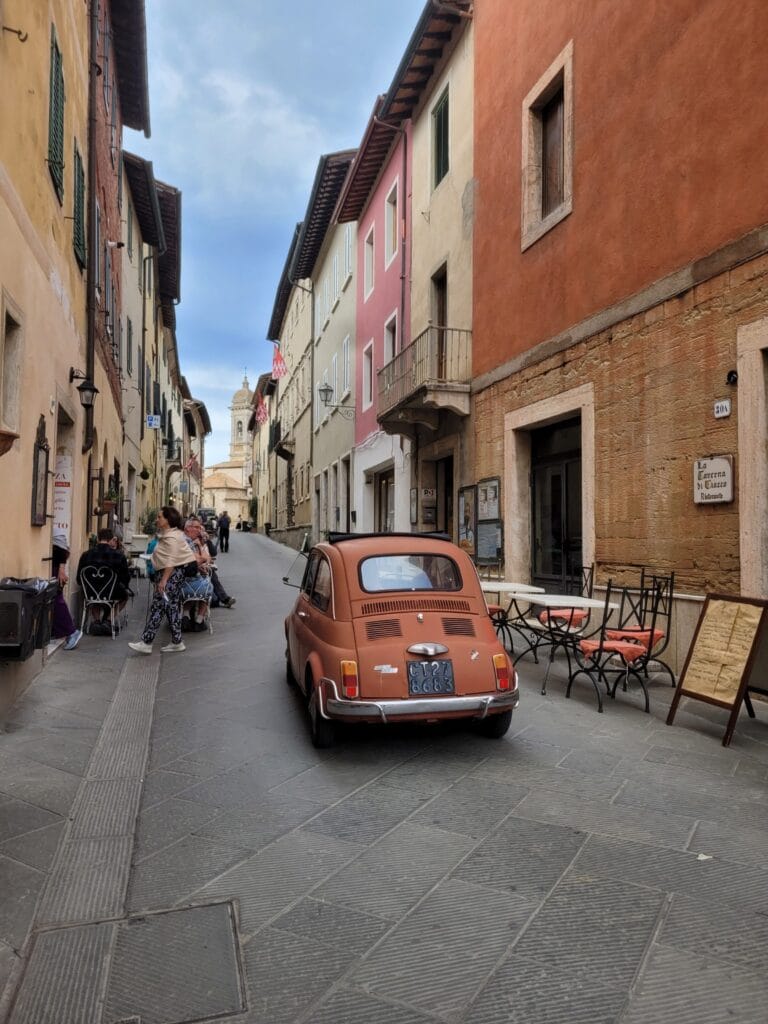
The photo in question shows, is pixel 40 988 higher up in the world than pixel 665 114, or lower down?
lower down

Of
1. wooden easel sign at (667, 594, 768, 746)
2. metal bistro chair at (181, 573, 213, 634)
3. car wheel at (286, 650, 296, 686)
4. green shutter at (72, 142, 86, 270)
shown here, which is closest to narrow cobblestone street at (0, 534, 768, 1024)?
wooden easel sign at (667, 594, 768, 746)

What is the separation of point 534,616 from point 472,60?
32.5 ft

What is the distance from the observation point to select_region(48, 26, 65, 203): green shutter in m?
7.53

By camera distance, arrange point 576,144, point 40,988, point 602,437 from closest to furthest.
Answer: point 40,988 < point 602,437 < point 576,144

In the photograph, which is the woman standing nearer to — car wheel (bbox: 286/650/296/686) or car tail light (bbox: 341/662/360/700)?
car wheel (bbox: 286/650/296/686)

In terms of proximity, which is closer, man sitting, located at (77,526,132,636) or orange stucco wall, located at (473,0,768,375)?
orange stucco wall, located at (473,0,768,375)

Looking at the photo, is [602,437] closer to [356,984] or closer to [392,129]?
[356,984]

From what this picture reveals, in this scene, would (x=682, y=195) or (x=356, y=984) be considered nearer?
(x=356, y=984)

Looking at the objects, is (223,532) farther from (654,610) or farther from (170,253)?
(654,610)

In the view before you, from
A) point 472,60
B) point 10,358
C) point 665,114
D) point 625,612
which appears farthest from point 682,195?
point 472,60

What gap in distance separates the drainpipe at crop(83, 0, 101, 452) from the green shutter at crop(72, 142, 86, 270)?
428 mm

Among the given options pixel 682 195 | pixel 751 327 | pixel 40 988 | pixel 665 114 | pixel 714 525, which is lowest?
pixel 40 988

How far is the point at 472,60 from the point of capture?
13.5 m

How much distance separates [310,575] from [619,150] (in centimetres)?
624
